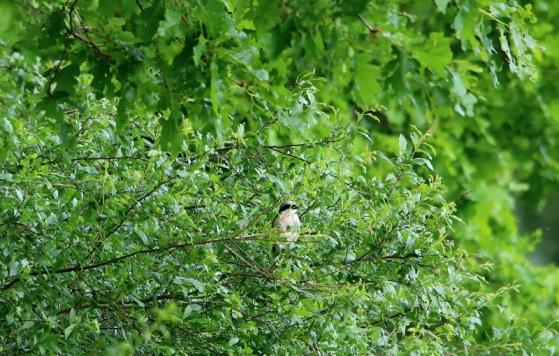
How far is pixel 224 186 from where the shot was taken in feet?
16.4

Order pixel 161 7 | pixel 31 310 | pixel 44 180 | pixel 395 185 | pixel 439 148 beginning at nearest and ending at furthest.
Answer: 1. pixel 161 7
2. pixel 31 310
3. pixel 44 180
4. pixel 395 185
5. pixel 439 148

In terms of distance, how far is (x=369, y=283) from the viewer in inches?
187

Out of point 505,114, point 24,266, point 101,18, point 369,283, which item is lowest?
point 505,114

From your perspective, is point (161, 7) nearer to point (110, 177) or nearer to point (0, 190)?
point (110, 177)

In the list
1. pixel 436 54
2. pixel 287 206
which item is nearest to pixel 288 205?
pixel 287 206

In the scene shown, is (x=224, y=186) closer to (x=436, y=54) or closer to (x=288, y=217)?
(x=288, y=217)

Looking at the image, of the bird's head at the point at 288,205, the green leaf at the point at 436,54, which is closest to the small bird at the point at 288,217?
the bird's head at the point at 288,205

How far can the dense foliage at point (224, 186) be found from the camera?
3.96 metres

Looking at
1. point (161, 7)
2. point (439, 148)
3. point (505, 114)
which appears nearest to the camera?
point (161, 7)

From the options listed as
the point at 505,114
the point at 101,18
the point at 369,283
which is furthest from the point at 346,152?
the point at 505,114

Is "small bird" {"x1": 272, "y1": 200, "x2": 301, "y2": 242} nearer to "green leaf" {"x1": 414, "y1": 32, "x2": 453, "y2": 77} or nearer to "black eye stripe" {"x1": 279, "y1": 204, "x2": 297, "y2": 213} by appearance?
"black eye stripe" {"x1": 279, "y1": 204, "x2": 297, "y2": 213}

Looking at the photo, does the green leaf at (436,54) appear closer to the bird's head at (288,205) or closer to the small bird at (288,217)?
the small bird at (288,217)

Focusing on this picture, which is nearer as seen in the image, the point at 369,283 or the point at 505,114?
the point at 369,283

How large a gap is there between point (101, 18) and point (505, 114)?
1041 cm
